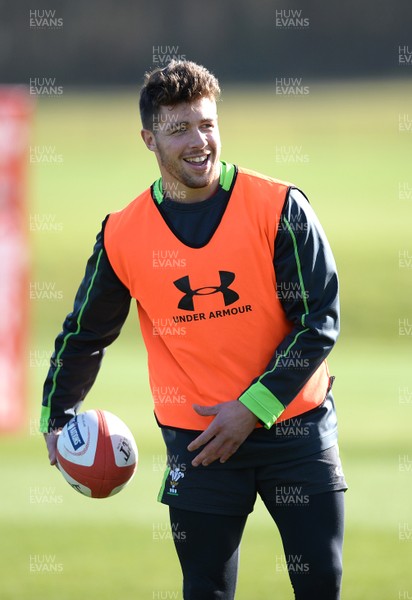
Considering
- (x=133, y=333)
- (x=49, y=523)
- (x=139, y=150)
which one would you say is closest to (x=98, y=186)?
(x=139, y=150)

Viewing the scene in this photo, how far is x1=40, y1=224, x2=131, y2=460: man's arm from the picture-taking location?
166 inches

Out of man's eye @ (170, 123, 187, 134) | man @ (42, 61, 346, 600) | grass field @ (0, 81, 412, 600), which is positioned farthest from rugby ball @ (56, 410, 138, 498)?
grass field @ (0, 81, 412, 600)

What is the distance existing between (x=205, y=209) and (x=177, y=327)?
0.42 m

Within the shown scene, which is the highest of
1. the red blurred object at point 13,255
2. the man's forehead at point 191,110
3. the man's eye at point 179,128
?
the man's forehead at point 191,110

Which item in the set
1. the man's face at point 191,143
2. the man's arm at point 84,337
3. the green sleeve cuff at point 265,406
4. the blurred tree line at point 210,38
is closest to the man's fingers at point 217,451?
the green sleeve cuff at point 265,406

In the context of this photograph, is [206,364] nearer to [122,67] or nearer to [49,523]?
[49,523]

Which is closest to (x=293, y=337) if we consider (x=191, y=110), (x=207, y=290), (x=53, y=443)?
(x=207, y=290)

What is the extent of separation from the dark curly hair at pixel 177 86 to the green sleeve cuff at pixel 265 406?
1019 mm

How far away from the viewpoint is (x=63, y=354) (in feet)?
14.5

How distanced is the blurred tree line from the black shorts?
3126 centimetres

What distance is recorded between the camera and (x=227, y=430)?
3908mm

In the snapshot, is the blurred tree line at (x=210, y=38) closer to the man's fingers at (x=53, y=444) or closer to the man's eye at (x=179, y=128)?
the man's fingers at (x=53, y=444)

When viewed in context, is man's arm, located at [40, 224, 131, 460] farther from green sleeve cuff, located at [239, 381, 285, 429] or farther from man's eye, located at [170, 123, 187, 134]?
green sleeve cuff, located at [239, 381, 285, 429]

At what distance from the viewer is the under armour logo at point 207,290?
3.99m
